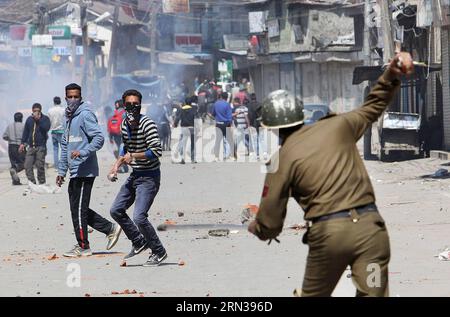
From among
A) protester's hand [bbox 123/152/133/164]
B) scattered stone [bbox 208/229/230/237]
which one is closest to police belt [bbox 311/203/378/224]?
protester's hand [bbox 123/152/133/164]

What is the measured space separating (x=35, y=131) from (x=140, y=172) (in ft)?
37.1

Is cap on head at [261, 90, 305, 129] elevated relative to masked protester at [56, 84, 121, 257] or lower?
elevated

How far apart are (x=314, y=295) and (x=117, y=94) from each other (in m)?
53.2

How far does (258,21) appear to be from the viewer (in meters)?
59.8

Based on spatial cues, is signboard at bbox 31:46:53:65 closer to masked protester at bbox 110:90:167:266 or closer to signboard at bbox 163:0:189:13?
signboard at bbox 163:0:189:13

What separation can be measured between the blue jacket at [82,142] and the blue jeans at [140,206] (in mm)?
832

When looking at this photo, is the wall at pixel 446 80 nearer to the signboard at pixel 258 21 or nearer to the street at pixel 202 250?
the street at pixel 202 250

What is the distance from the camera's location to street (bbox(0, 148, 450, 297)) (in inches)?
363

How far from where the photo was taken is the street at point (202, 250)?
922cm

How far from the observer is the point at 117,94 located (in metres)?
58.5

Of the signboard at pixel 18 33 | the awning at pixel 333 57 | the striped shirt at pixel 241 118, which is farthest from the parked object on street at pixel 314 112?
the signboard at pixel 18 33

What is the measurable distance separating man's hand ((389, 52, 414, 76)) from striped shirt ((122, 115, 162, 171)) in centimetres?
484

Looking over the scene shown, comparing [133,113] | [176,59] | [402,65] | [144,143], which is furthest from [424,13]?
[176,59]
